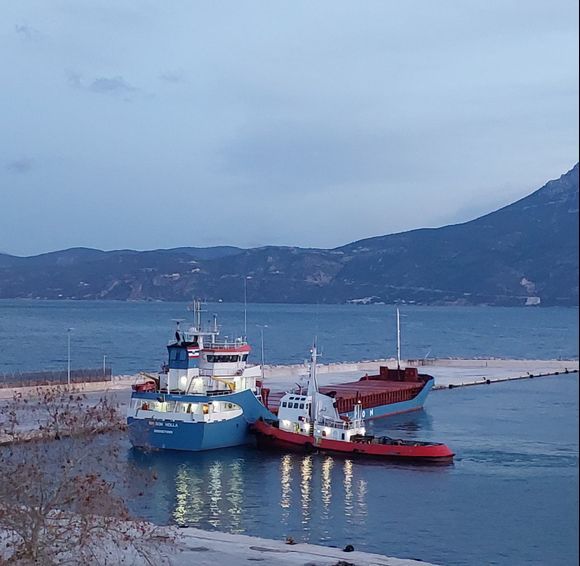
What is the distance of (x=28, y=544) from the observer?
1559cm

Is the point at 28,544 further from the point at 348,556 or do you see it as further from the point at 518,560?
the point at 518,560

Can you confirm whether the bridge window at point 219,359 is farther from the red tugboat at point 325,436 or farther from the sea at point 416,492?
the sea at point 416,492

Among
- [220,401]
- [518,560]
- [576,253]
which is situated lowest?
[518,560]

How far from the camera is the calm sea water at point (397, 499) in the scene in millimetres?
28719

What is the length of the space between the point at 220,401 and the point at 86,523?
30575 millimetres

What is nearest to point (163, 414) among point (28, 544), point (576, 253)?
point (28, 544)

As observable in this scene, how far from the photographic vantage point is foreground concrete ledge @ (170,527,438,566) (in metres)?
21.7

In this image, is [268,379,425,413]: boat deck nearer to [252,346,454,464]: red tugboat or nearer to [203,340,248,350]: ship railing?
[203,340,248,350]: ship railing

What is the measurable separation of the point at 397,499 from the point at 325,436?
35.2 ft

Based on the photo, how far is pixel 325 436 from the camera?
45.5m

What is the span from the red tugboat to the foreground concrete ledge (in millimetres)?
19012

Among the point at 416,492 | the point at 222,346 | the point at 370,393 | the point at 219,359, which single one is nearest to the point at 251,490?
the point at 416,492

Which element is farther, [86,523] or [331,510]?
[331,510]

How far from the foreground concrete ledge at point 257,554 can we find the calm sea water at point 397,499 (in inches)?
153
